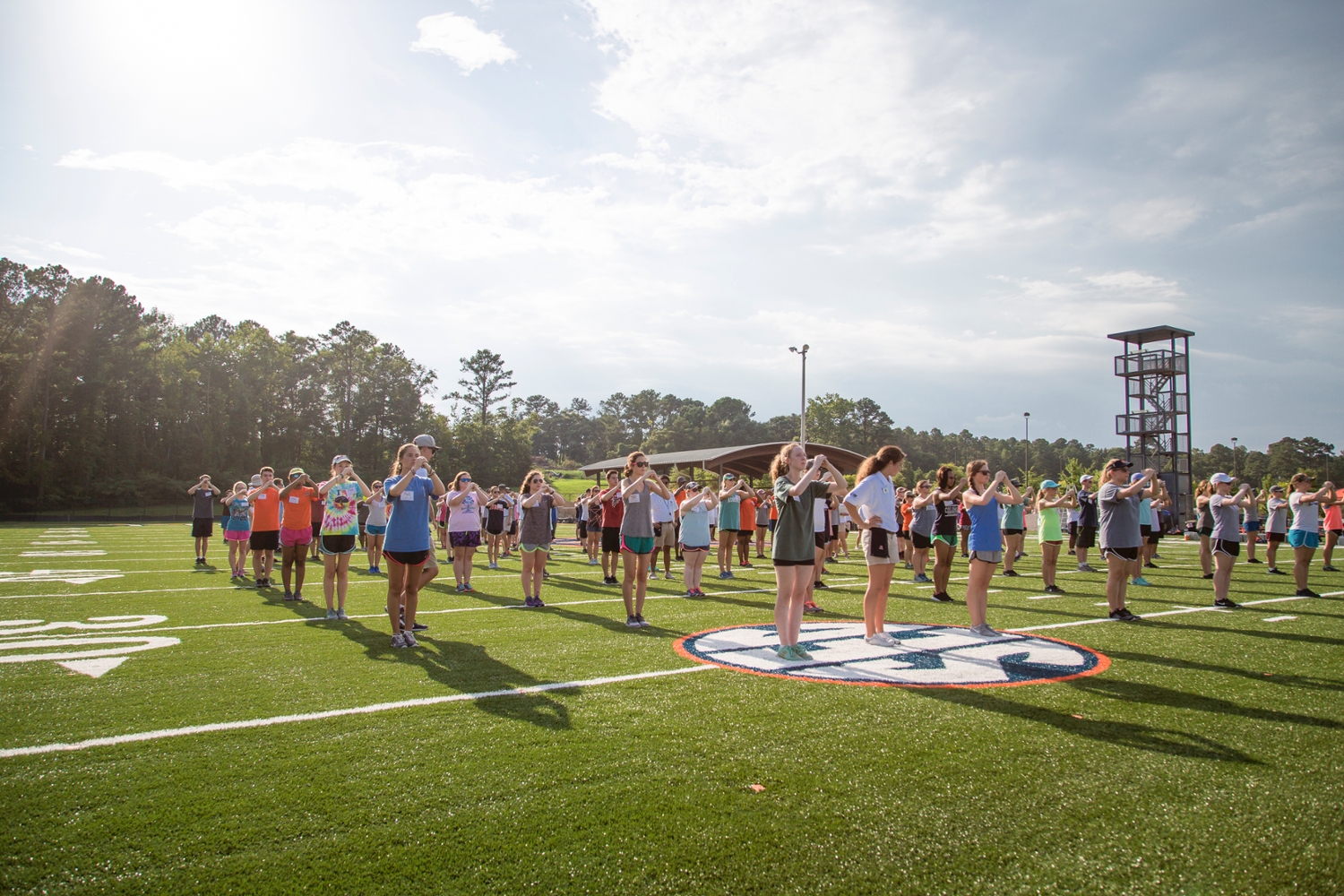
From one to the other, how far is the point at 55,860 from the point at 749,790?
125 inches

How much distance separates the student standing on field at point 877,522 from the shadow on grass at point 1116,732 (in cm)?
207

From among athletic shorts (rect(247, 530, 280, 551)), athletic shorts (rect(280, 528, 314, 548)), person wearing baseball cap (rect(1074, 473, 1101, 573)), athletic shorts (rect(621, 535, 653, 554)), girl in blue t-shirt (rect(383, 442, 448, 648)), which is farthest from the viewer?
person wearing baseball cap (rect(1074, 473, 1101, 573))

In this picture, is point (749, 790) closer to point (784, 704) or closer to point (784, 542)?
point (784, 704)

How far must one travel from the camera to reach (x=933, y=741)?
461cm

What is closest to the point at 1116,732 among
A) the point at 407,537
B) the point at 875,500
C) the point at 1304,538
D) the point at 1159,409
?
the point at 875,500

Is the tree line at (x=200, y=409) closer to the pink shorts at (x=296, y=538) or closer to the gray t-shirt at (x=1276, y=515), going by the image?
the gray t-shirt at (x=1276, y=515)

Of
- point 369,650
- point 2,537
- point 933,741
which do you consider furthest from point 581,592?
point 2,537

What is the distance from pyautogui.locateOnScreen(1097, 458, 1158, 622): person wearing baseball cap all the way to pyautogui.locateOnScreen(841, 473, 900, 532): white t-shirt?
3.44 metres

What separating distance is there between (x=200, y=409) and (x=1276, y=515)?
71895 mm

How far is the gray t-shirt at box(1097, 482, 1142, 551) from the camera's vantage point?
29.9 ft

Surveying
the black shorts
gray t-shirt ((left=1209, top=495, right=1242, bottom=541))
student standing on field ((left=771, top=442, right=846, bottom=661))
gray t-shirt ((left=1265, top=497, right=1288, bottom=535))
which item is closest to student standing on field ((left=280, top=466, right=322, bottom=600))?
the black shorts

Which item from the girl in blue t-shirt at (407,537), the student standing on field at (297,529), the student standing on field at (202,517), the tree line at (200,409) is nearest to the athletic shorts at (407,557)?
the girl in blue t-shirt at (407,537)

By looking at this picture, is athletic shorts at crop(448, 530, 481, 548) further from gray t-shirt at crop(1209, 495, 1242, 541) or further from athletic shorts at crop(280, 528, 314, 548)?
gray t-shirt at crop(1209, 495, 1242, 541)

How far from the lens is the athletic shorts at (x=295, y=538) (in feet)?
35.9
